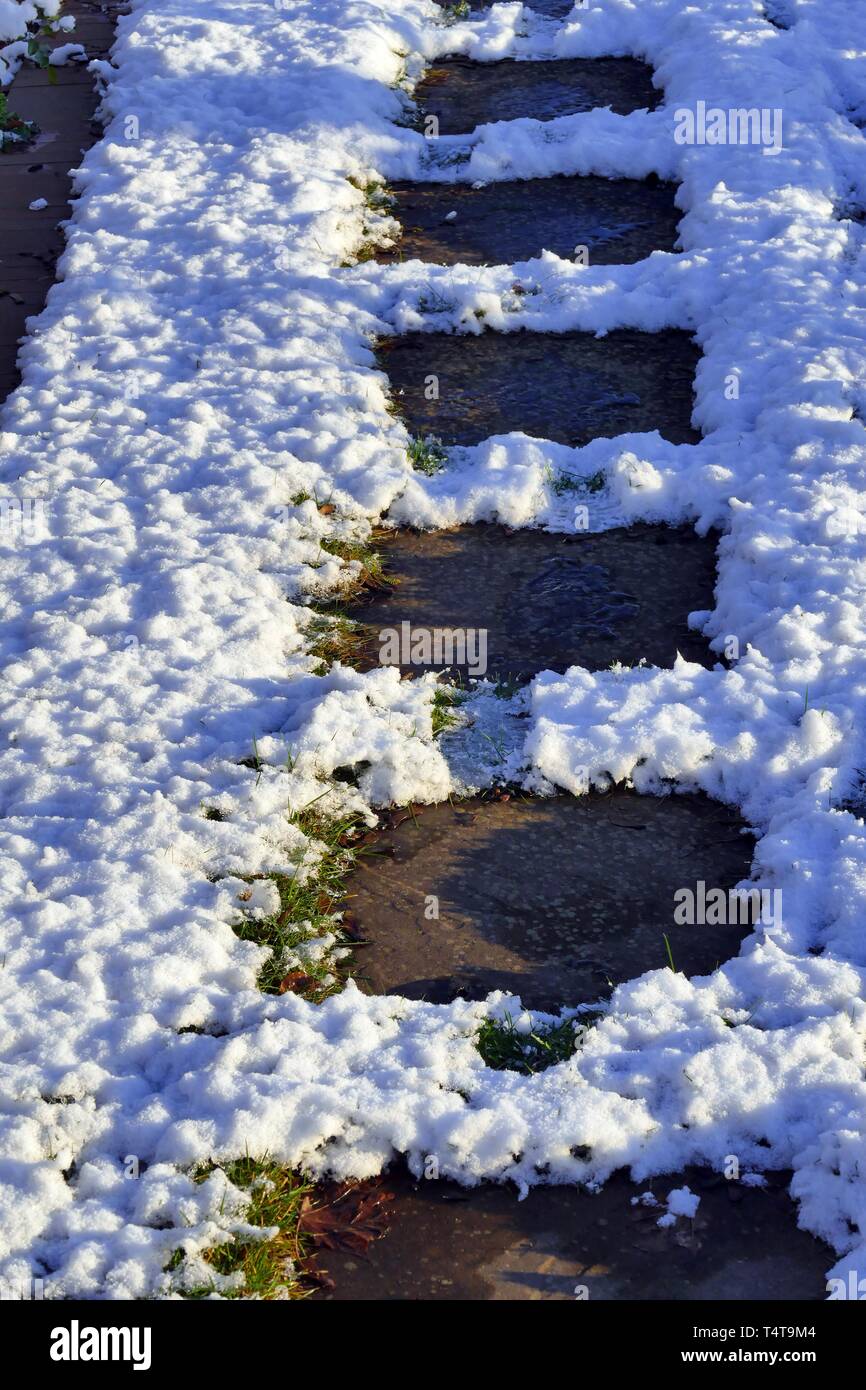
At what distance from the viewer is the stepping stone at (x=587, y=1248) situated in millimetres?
3336

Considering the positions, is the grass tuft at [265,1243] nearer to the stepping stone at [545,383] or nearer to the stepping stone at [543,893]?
the stepping stone at [543,893]

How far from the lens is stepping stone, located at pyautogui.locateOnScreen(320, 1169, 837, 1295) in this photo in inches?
131

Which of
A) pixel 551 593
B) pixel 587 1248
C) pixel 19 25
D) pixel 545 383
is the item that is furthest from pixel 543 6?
pixel 587 1248

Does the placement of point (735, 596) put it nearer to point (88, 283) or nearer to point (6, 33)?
point (88, 283)

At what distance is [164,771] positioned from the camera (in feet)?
15.2

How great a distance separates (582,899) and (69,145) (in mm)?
6802

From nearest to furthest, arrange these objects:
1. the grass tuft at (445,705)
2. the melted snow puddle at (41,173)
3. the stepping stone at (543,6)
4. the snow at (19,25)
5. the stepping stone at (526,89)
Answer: the grass tuft at (445,705)
the melted snow puddle at (41,173)
the stepping stone at (526,89)
the snow at (19,25)
the stepping stone at (543,6)

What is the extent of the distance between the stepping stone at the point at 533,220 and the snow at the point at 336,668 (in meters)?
0.18

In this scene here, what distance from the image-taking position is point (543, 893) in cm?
434

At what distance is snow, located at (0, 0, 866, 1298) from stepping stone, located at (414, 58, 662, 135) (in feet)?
0.98

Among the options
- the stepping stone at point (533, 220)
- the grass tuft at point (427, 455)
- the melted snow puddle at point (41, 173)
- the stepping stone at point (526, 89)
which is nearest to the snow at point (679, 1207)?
the grass tuft at point (427, 455)
